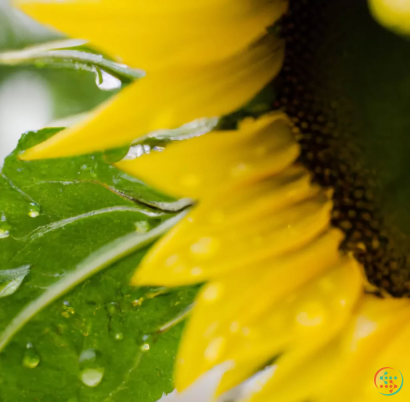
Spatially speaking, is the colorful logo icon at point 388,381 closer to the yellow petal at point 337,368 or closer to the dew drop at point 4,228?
the yellow petal at point 337,368

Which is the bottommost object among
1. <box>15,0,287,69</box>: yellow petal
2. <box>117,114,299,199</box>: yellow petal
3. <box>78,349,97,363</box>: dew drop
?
<box>78,349,97,363</box>: dew drop

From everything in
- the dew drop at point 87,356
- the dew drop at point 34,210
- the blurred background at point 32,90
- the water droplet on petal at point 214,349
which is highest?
the blurred background at point 32,90

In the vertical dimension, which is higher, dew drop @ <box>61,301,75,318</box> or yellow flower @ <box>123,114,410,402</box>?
yellow flower @ <box>123,114,410,402</box>

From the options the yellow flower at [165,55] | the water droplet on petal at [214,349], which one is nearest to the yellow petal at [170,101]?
the yellow flower at [165,55]

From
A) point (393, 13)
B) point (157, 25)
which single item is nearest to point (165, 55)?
point (157, 25)

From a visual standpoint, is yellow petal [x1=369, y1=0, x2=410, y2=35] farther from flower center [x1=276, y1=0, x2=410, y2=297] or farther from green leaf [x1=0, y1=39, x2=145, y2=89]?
green leaf [x1=0, y1=39, x2=145, y2=89]

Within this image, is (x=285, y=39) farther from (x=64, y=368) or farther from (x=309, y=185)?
(x=64, y=368)

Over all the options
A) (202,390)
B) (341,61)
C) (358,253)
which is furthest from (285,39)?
(202,390)

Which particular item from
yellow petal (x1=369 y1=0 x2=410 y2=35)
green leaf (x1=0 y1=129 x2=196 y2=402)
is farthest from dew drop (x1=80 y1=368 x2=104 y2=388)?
yellow petal (x1=369 y1=0 x2=410 y2=35)

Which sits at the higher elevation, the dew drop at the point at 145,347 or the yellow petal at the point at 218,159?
the yellow petal at the point at 218,159
